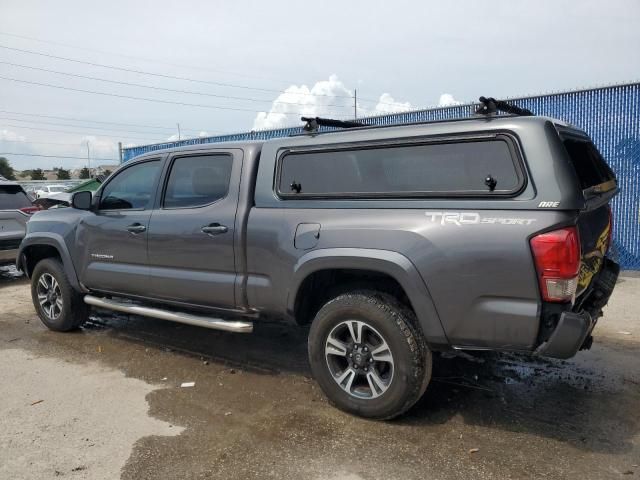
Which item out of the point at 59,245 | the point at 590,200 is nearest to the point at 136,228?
the point at 59,245

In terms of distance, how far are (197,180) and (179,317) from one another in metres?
1.15

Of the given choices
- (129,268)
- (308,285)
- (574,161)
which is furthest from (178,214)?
(574,161)

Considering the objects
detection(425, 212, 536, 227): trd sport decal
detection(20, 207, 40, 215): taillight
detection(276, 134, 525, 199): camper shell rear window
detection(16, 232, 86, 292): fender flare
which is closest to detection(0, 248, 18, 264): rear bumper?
detection(20, 207, 40, 215): taillight

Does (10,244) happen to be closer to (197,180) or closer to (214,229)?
(197,180)

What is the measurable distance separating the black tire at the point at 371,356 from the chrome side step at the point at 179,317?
0.65m

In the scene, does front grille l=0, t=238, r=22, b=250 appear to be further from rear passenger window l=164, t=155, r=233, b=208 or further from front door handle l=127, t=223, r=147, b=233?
rear passenger window l=164, t=155, r=233, b=208

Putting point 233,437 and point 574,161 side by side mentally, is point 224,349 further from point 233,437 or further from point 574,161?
point 574,161

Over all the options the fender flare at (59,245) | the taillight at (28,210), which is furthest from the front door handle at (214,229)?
the taillight at (28,210)

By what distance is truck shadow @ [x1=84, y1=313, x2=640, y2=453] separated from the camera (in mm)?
3543

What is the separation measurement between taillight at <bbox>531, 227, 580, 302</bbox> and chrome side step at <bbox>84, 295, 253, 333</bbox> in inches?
83.7

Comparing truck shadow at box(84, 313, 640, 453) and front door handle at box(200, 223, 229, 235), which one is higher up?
front door handle at box(200, 223, 229, 235)

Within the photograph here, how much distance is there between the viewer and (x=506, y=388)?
4.18 m

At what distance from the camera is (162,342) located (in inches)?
218

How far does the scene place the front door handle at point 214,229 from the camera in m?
4.23
